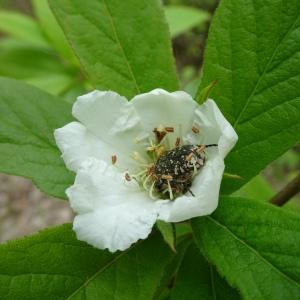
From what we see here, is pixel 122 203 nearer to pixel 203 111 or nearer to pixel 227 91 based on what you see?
pixel 203 111

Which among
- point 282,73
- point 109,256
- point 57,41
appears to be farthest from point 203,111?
point 57,41

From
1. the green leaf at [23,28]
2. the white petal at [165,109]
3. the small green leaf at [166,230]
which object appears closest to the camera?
the small green leaf at [166,230]

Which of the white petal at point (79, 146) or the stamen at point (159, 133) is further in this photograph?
the stamen at point (159, 133)

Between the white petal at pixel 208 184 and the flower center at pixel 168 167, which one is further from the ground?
the white petal at pixel 208 184

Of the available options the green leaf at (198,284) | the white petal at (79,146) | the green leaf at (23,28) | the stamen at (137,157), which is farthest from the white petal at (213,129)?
the green leaf at (23,28)

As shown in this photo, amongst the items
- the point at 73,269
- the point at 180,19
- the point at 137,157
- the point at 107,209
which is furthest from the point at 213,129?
the point at 180,19

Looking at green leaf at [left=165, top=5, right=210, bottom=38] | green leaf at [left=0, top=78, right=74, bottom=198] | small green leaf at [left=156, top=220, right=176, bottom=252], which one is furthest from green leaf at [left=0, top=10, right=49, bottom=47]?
small green leaf at [left=156, top=220, right=176, bottom=252]

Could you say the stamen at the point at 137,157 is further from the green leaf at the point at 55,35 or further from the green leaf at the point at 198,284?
the green leaf at the point at 55,35

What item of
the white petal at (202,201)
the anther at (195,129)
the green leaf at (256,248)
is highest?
the white petal at (202,201)
